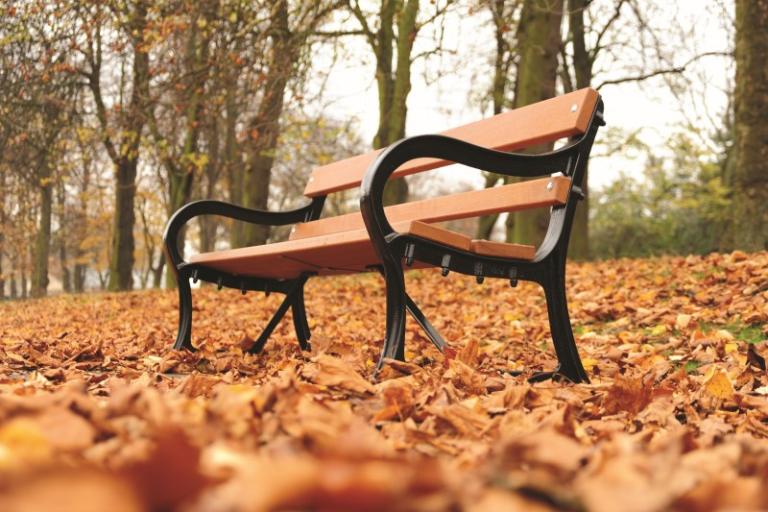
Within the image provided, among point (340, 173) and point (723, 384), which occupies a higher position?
point (340, 173)

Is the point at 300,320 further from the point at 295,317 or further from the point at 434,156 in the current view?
the point at 434,156

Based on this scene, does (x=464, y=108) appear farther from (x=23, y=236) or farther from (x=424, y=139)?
(x=23, y=236)

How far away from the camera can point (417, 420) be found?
1842mm

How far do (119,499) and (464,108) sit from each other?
16.6 meters

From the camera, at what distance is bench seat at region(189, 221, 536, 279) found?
2.61 m

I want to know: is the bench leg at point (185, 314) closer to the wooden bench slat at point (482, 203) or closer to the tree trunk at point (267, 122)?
the wooden bench slat at point (482, 203)

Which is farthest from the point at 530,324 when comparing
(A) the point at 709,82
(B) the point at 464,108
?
(A) the point at 709,82

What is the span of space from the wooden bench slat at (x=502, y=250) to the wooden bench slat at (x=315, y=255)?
1.6 inches

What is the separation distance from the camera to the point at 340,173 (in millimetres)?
4297

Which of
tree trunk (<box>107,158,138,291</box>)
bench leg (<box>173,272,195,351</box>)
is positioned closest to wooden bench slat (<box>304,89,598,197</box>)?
bench leg (<box>173,272,195,351</box>)

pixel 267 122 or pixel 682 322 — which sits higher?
pixel 267 122

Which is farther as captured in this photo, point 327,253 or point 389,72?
point 389,72

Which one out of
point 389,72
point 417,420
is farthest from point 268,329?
point 389,72

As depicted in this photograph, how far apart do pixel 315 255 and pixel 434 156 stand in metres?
0.72
